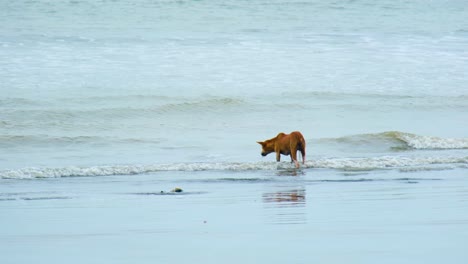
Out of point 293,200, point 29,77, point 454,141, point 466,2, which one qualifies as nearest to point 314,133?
point 454,141

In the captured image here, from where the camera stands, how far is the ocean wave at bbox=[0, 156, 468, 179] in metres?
12.8

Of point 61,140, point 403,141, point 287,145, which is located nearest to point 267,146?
point 287,145

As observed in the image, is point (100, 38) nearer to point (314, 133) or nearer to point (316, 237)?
point (314, 133)

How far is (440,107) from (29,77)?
10759 mm

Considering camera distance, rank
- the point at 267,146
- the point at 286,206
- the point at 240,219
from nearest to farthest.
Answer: the point at 240,219 → the point at 286,206 → the point at 267,146

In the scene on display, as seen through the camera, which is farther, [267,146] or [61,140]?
[61,140]

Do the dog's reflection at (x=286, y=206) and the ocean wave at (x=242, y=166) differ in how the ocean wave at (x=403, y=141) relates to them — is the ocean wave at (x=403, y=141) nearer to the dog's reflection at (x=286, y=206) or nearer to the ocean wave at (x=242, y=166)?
the ocean wave at (x=242, y=166)

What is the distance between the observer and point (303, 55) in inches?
1129

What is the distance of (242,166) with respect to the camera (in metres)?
13.5

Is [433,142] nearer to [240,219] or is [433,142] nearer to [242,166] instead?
[242,166]

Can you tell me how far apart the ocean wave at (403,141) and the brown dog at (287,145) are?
230 centimetres

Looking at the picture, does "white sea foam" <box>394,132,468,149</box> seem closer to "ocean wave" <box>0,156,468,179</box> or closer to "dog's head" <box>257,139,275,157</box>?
"ocean wave" <box>0,156,468,179</box>

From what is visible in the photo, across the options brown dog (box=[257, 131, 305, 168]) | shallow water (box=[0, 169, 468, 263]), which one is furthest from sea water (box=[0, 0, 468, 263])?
brown dog (box=[257, 131, 305, 168])

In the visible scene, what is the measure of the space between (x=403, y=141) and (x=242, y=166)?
12.6 feet
